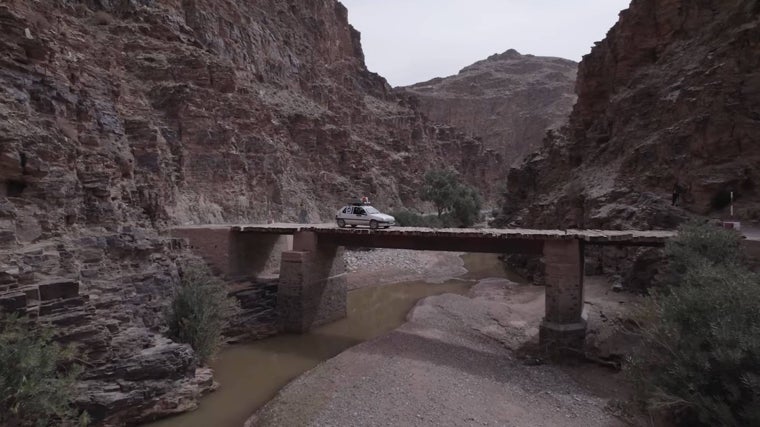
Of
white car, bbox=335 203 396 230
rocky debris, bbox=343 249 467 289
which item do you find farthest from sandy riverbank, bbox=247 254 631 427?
rocky debris, bbox=343 249 467 289

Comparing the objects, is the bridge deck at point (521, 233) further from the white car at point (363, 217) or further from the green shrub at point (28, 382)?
the green shrub at point (28, 382)

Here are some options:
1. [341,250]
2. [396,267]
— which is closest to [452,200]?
[396,267]

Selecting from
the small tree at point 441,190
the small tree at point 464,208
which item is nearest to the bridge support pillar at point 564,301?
the small tree at point 464,208

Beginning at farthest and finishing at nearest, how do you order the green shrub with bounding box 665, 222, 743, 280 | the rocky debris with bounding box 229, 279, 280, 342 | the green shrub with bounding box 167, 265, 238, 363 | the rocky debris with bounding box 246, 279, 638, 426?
the rocky debris with bounding box 229, 279, 280, 342
the green shrub with bounding box 167, 265, 238, 363
the green shrub with bounding box 665, 222, 743, 280
the rocky debris with bounding box 246, 279, 638, 426

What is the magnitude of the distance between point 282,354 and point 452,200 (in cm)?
4333

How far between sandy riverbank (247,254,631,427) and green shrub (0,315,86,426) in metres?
5.17

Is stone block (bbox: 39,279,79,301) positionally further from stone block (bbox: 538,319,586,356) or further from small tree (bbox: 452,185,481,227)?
small tree (bbox: 452,185,481,227)

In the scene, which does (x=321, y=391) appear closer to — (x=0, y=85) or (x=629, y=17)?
(x=0, y=85)

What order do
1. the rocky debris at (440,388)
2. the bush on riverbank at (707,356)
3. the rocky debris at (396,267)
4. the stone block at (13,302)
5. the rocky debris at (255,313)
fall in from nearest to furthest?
the bush on riverbank at (707,356), the stone block at (13,302), the rocky debris at (440,388), the rocky debris at (255,313), the rocky debris at (396,267)

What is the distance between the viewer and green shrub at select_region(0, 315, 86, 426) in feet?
29.3

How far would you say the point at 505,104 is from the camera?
14250cm

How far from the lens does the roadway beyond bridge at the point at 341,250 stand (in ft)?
53.8

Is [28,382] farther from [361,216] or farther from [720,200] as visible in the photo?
[720,200]

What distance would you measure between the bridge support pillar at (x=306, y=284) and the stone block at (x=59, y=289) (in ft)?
32.6
